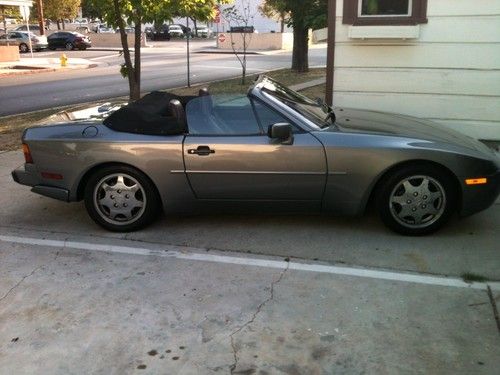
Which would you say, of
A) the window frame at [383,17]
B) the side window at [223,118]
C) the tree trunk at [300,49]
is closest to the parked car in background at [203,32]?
the tree trunk at [300,49]

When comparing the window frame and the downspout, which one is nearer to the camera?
the window frame

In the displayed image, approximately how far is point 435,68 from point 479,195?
10.1 ft

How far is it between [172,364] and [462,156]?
2.78 meters

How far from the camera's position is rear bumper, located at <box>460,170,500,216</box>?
14.7ft

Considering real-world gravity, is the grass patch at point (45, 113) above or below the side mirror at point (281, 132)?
below

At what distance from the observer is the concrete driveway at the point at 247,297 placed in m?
3.04

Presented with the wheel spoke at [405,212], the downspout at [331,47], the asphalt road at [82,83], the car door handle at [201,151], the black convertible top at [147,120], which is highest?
the downspout at [331,47]

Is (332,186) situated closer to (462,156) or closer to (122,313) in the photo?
(462,156)

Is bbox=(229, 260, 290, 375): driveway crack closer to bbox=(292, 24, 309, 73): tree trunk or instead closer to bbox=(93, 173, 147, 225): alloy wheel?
bbox=(93, 173, 147, 225): alloy wheel

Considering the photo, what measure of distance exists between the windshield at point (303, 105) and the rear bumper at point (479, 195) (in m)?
1.25

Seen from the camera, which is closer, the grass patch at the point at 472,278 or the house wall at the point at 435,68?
the grass patch at the point at 472,278

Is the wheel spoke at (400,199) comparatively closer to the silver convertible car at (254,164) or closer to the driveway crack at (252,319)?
the silver convertible car at (254,164)

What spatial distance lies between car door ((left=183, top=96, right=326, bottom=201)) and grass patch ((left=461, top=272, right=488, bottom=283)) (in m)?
1.25

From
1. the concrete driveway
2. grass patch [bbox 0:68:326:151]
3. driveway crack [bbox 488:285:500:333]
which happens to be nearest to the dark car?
grass patch [bbox 0:68:326:151]
